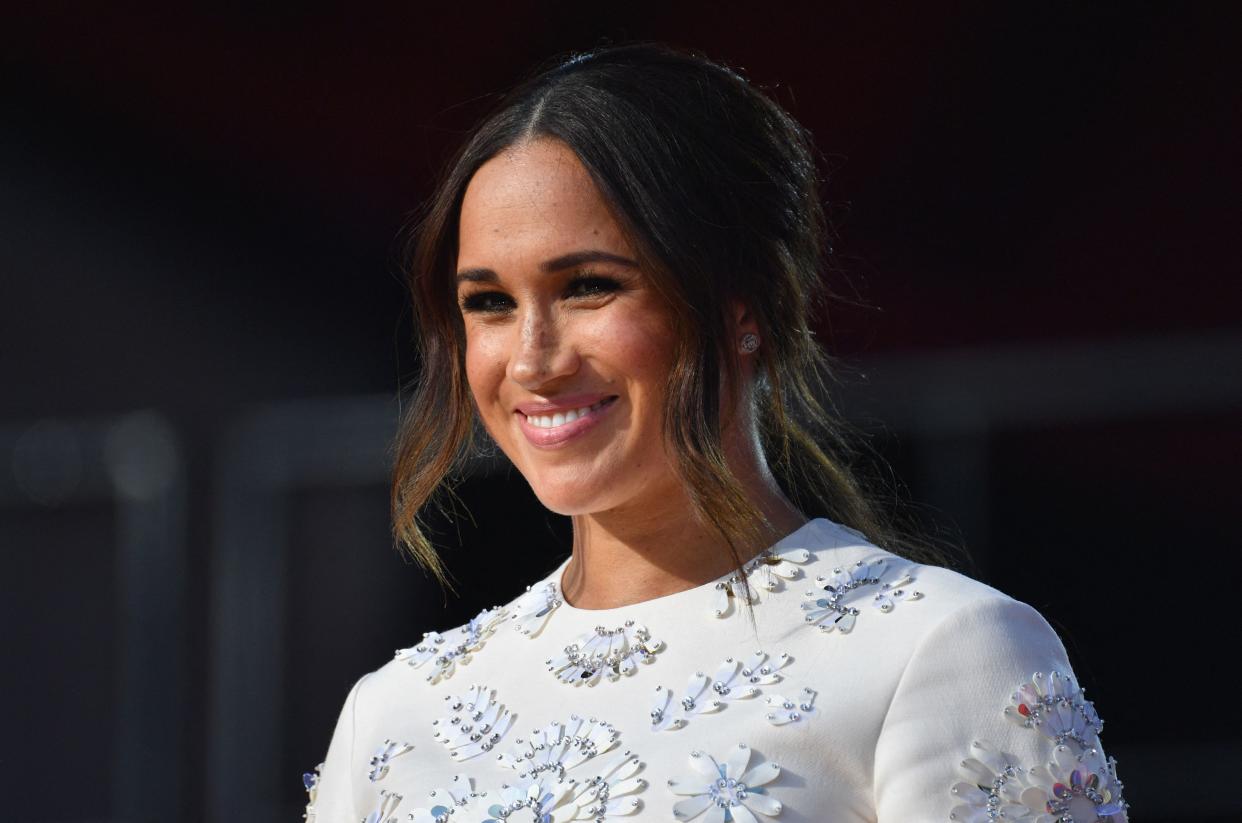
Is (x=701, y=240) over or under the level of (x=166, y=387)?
over

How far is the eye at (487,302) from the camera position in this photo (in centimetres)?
203

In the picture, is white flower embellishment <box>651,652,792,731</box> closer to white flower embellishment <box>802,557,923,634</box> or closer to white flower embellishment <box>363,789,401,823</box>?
white flower embellishment <box>802,557,923,634</box>

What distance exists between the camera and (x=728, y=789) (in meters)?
1.76

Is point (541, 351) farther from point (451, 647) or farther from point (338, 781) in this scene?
point (338, 781)

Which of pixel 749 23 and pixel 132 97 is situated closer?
pixel 749 23

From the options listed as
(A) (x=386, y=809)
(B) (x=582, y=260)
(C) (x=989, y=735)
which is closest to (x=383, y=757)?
(A) (x=386, y=809)

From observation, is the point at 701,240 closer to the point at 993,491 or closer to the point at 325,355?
the point at 993,491

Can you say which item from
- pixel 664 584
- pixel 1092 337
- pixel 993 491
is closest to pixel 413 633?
pixel 993 491

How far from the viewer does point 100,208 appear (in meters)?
4.65

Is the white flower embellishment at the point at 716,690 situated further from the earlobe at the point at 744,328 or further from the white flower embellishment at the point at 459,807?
the earlobe at the point at 744,328

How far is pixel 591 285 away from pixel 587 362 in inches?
3.4

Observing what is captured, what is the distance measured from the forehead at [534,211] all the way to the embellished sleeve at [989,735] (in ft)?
1.86

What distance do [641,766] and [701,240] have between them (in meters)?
0.58

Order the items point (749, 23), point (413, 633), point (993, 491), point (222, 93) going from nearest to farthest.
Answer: point (993, 491) → point (413, 633) → point (749, 23) → point (222, 93)
